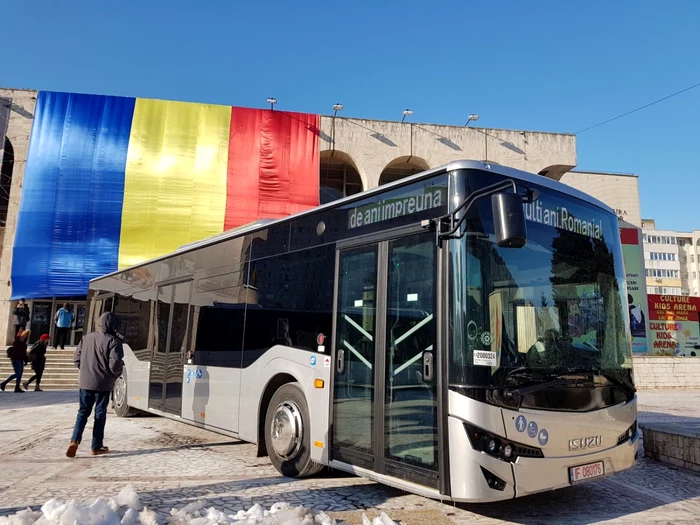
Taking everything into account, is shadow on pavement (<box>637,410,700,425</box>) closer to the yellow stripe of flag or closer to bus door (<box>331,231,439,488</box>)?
bus door (<box>331,231,439,488</box>)

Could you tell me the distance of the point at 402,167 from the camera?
30.1 meters

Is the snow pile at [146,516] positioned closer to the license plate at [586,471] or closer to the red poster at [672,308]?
the license plate at [586,471]

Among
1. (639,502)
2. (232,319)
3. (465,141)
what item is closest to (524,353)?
(639,502)

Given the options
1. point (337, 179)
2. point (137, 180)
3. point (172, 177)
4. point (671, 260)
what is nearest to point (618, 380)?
point (172, 177)

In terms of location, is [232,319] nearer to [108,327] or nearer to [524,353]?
[108,327]

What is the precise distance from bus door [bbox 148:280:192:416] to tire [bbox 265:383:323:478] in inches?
111

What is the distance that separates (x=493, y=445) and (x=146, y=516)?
9.20 ft

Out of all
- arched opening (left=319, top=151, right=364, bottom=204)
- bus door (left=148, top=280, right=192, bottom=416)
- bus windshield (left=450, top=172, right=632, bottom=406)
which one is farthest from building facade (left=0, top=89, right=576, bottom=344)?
bus windshield (left=450, top=172, right=632, bottom=406)

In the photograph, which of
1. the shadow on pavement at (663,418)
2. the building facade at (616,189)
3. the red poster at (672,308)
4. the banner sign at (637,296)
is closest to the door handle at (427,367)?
the shadow on pavement at (663,418)

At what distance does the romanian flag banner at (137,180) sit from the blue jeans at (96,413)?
56.8 feet

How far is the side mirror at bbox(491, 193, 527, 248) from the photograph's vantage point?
13.3ft

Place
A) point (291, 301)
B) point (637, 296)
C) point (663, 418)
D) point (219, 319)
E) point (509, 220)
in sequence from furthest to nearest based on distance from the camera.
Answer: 1. point (637, 296)
2. point (663, 418)
3. point (219, 319)
4. point (291, 301)
5. point (509, 220)

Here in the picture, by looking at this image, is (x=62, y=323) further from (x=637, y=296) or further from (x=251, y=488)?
(x=637, y=296)

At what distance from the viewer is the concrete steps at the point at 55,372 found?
17.5 m
